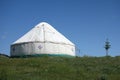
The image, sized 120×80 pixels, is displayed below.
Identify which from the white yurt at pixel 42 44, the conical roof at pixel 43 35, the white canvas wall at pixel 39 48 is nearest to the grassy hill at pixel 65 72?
the white canvas wall at pixel 39 48

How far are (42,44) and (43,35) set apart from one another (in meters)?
2.02

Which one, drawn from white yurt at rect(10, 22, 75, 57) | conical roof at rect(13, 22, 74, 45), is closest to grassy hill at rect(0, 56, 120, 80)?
white yurt at rect(10, 22, 75, 57)

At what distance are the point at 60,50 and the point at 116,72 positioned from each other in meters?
16.3

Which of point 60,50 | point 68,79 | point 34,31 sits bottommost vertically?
point 68,79

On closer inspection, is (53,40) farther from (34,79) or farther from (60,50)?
(34,79)

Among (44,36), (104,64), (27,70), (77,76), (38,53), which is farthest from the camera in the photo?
(44,36)

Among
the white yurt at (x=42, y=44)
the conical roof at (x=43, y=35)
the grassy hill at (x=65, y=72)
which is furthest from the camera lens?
the conical roof at (x=43, y=35)

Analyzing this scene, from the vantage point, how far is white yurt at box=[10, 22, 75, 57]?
34031mm

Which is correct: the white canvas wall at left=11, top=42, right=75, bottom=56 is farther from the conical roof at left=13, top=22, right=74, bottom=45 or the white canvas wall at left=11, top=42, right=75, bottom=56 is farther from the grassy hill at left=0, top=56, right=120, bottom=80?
the grassy hill at left=0, top=56, right=120, bottom=80

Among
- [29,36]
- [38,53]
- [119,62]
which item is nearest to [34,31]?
[29,36]

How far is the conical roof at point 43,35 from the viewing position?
3521cm

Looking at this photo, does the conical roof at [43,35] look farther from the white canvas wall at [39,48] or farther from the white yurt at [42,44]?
the white canvas wall at [39,48]

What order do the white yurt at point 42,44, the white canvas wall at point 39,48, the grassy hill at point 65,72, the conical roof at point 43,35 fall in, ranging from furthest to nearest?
the conical roof at point 43,35 < the white yurt at point 42,44 < the white canvas wall at point 39,48 < the grassy hill at point 65,72

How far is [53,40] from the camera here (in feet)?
116
